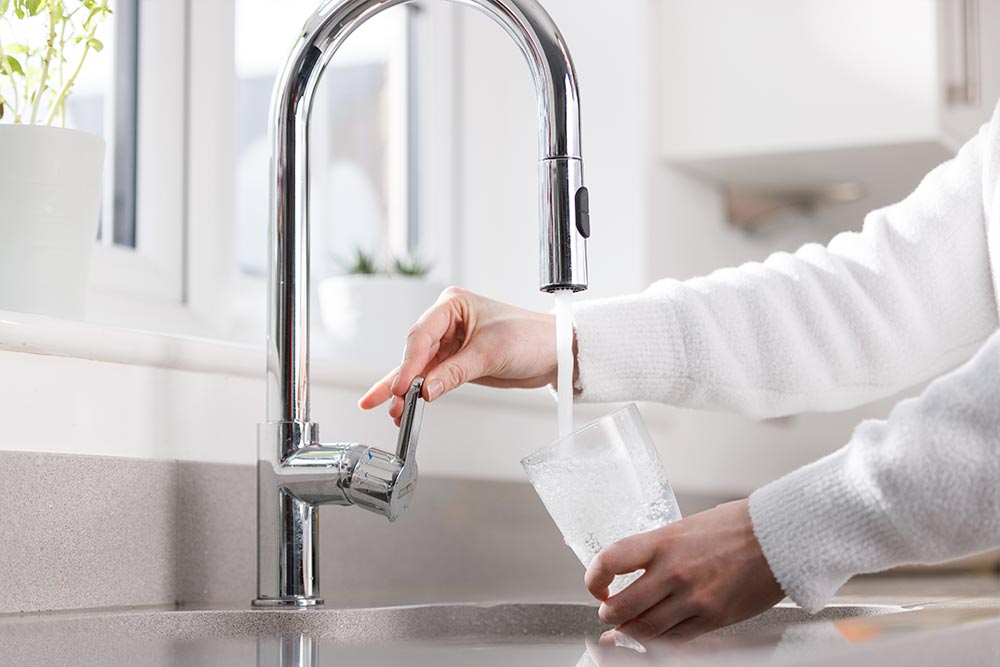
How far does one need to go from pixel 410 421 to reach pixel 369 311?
1.91ft

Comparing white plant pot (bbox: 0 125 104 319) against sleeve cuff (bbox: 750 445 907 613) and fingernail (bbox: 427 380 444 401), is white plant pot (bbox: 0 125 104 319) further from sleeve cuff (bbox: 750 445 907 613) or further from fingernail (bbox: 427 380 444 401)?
sleeve cuff (bbox: 750 445 907 613)

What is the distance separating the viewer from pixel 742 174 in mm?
1941

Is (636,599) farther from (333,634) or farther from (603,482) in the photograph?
(333,634)

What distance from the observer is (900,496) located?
657 mm

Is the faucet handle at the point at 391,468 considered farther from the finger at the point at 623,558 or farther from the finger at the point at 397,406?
the finger at the point at 623,558

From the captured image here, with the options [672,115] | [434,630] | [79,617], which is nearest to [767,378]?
[434,630]

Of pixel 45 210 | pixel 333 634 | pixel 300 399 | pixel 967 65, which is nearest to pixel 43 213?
pixel 45 210

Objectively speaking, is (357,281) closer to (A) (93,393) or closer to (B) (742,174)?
(A) (93,393)

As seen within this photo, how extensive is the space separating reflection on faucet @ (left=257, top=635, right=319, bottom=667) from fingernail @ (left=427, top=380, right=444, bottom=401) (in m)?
0.18

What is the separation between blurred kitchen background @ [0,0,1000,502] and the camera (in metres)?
1.40

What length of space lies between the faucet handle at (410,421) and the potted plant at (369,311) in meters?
0.54

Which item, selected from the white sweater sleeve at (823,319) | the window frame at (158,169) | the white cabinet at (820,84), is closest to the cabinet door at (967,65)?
the white cabinet at (820,84)

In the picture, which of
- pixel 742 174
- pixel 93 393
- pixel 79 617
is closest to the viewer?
pixel 79 617

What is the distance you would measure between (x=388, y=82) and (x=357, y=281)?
0.45 m
